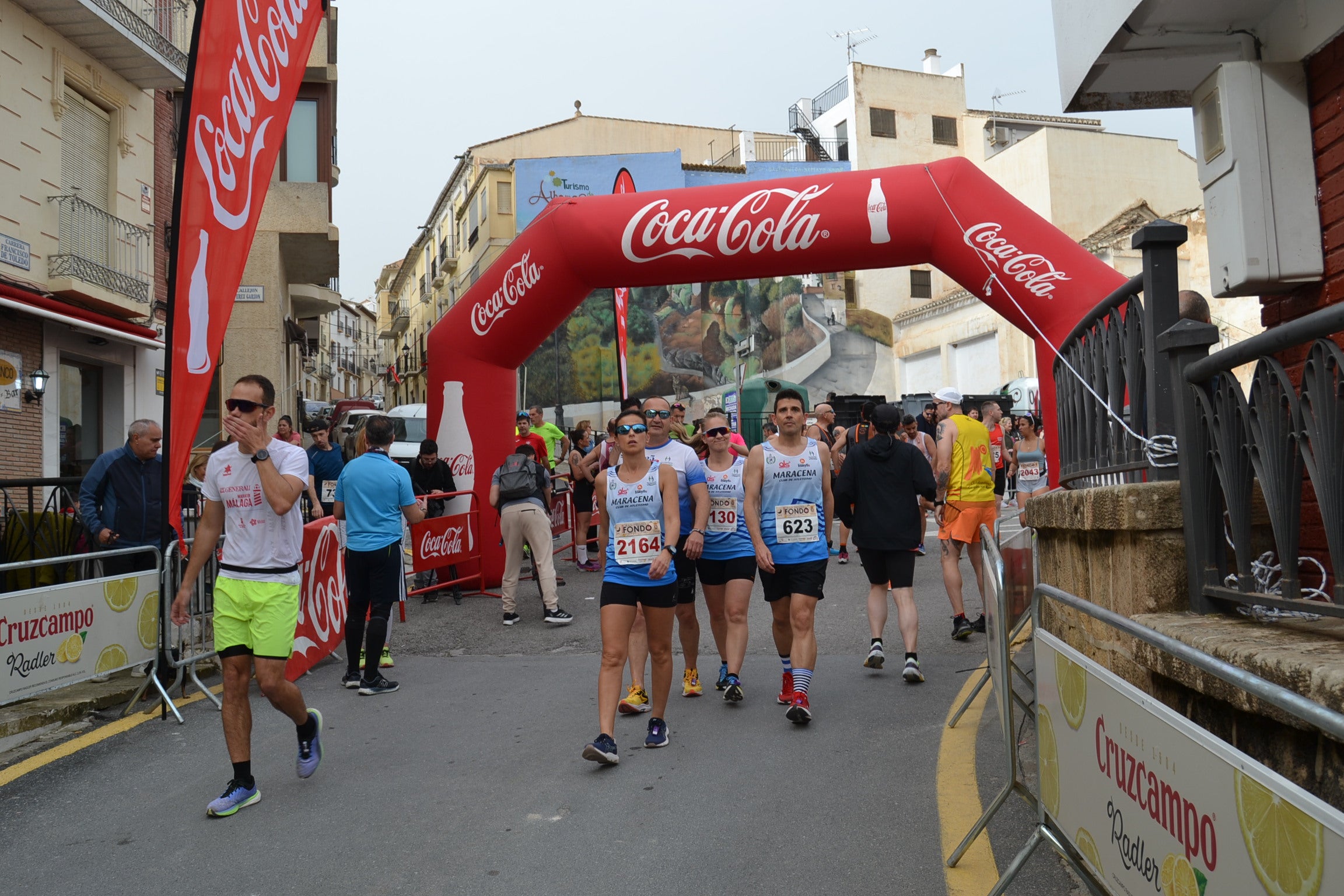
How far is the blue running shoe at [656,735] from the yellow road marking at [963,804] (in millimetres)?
1400

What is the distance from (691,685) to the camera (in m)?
7.02

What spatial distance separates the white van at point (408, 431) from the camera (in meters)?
24.0

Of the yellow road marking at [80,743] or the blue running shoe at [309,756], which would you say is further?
the yellow road marking at [80,743]

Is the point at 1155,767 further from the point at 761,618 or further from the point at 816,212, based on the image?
the point at 816,212

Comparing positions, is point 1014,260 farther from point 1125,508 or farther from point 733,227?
point 1125,508

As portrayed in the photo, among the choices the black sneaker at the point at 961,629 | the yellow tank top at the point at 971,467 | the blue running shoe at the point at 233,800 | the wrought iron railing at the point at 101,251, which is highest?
the wrought iron railing at the point at 101,251

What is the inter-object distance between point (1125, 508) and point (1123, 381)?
3.21 feet

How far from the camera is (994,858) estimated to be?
4043 millimetres

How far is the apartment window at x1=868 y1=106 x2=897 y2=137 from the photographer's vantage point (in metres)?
53.1

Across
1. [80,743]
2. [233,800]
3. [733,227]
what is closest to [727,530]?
[233,800]

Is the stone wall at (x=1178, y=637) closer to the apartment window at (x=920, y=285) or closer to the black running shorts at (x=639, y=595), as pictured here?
the black running shorts at (x=639, y=595)

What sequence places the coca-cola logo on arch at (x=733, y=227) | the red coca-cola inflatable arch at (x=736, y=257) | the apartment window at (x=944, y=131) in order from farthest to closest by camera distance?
the apartment window at (x=944, y=131)
the coca-cola logo on arch at (x=733, y=227)
the red coca-cola inflatable arch at (x=736, y=257)

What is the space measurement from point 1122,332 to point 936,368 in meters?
43.5

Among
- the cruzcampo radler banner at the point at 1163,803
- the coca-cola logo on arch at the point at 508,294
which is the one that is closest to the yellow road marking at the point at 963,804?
the cruzcampo radler banner at the point at 1163,803
